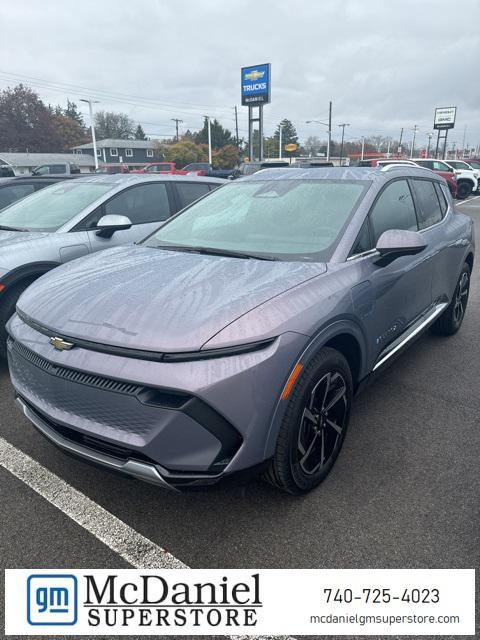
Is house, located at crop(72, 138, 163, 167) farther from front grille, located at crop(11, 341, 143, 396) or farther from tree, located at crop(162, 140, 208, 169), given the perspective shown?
front grille, located at crop(11, 341, 143, 396)

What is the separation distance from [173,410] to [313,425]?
2.86 feet

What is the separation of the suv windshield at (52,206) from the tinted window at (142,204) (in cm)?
19

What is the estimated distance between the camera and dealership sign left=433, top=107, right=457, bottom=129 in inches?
2258

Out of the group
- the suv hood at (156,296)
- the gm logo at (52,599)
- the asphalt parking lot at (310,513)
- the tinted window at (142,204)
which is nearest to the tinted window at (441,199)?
the asphalt parking lot at (310,513)

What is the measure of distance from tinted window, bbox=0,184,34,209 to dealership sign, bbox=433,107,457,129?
2440 inches

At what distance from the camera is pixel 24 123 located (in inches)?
2635

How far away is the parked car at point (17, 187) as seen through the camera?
7.00 meters

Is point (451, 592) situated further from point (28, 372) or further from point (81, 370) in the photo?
point (28, 372)

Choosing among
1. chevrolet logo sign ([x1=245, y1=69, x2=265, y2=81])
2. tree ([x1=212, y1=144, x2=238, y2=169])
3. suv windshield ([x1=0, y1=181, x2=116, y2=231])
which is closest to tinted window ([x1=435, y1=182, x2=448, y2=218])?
suv windshield ([x1=0, y1=181, x2=116, y2=231])

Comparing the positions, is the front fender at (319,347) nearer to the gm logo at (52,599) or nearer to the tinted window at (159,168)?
the gm logo at (52,599)

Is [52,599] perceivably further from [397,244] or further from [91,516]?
[397,244]

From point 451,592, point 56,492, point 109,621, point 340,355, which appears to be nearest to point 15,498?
point 56,492

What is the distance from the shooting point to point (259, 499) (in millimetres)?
2535

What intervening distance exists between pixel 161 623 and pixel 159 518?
0.56 metres
